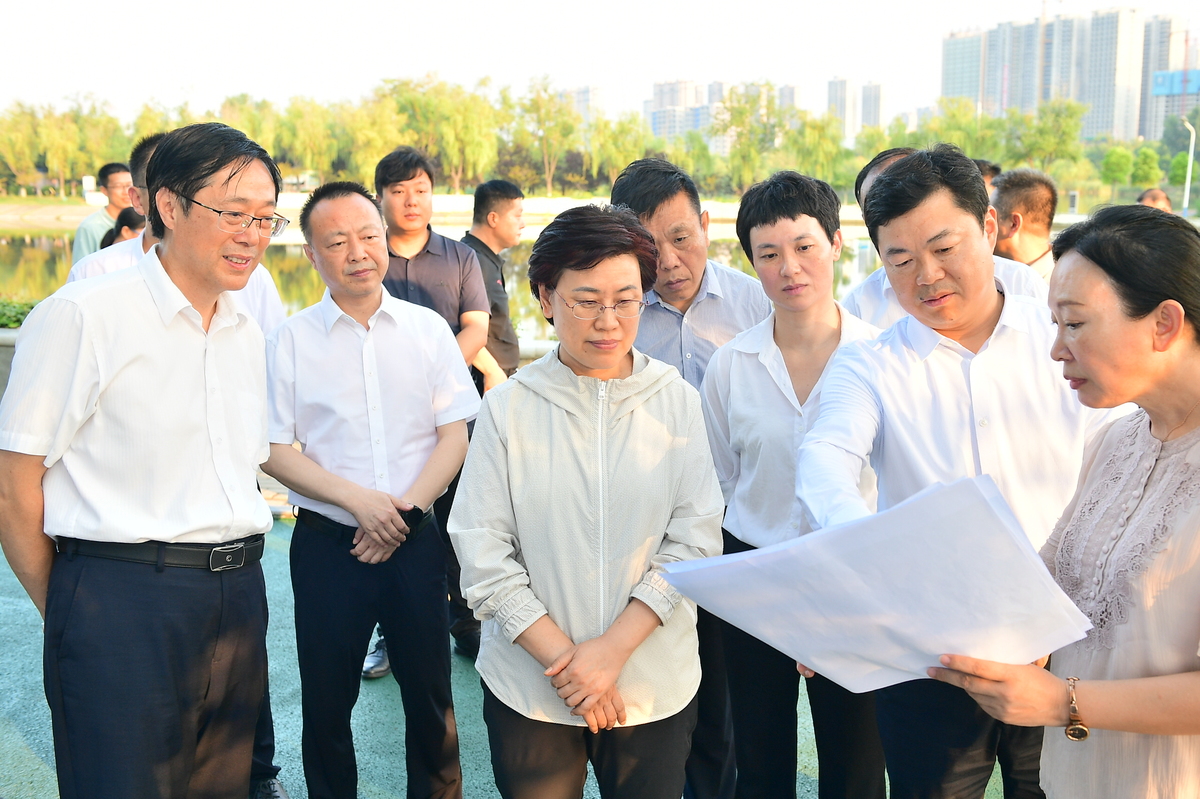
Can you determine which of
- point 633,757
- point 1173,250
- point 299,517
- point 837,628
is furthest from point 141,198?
point 1173,250

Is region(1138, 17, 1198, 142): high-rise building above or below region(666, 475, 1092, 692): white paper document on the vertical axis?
above

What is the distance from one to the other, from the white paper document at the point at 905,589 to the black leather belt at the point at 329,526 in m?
1.27

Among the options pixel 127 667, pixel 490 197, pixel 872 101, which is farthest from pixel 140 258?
pixel 872 101

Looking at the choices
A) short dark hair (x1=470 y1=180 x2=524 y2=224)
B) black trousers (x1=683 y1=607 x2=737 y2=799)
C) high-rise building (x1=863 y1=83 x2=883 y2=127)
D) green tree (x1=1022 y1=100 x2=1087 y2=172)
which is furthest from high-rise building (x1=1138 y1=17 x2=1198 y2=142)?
black trousers (x1=683 y1=607 x2=737 y2=799)

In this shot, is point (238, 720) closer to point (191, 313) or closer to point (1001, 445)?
point (191, 313)

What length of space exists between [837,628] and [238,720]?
1.42 meters

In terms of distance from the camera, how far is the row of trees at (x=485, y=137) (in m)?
23.8

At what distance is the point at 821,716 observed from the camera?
2.07 metres

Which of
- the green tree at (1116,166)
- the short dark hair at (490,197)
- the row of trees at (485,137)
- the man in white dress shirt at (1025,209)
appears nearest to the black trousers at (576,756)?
the short dark hair at (490,197)

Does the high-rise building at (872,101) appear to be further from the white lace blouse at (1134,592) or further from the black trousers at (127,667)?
the black trousers at (127,667)

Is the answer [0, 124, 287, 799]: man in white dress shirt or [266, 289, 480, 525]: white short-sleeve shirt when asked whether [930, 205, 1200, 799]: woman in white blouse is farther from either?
[266, 289, 480, 525]: white short-sleeve shirt

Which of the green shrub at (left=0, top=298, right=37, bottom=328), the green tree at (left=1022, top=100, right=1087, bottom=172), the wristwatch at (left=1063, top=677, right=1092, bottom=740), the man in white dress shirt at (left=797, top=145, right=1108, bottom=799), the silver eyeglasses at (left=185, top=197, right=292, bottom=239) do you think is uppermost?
the green tree at (left=1022, top=100, right=1087, bottom=172)

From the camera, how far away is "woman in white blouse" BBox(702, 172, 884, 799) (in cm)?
204

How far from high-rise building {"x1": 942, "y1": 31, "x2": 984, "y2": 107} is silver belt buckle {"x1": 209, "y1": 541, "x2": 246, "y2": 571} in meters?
120
